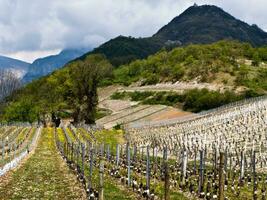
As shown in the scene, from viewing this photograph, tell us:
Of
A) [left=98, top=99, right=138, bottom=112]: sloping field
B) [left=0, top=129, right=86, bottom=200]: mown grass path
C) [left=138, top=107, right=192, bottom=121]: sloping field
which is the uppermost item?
[left=98, top=99, right=138, bottom=112]: sloping field

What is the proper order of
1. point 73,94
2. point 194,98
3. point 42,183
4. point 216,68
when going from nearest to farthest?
point 42,183 → point 73,94 → point 194,98 → point 216,68

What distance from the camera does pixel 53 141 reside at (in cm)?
7225

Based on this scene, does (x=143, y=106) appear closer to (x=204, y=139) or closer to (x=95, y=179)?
(x=204, y=139)

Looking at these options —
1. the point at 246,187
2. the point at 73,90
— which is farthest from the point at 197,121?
the point at 246,187

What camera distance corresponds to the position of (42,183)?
2973 cm

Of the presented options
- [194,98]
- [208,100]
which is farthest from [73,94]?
[208,100]

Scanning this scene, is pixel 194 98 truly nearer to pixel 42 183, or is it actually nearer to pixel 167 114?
pixel 167 114

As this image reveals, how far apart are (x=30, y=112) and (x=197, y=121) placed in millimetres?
67093

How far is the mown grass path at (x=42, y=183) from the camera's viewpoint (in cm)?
2545

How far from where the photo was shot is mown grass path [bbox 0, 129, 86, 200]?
2545cm

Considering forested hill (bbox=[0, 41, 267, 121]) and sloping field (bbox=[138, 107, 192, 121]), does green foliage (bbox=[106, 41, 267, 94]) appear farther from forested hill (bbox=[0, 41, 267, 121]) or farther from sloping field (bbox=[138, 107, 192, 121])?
sloping field (bbox=[138, 107, 192, 121])

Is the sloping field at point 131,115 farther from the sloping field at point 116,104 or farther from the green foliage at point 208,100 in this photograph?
the green foliage at point 208,100

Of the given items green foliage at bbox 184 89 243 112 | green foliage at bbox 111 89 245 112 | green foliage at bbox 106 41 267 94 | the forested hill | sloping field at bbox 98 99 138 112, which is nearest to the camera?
the forested hill

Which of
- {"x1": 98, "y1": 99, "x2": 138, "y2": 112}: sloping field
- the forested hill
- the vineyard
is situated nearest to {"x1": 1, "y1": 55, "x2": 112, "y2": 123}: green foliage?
the forested hill
